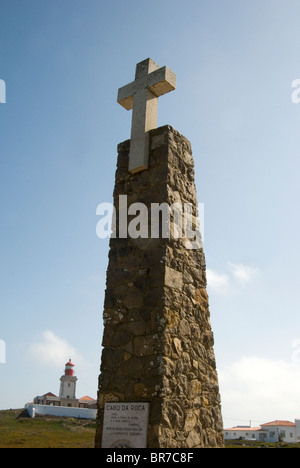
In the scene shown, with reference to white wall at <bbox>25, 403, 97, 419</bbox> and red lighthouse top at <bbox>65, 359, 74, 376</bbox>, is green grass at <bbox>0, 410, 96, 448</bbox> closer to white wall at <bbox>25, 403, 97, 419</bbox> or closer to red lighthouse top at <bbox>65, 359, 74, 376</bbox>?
white wall at <bbox>25, 403, 97, 419</bbox>

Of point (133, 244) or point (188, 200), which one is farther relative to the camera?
point (188, 200)

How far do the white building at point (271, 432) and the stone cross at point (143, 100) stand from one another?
6037cm

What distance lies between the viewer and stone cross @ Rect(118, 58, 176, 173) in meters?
4.79

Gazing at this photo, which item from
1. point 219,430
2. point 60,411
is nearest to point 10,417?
point 60,411

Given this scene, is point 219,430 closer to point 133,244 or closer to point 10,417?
point 133,244

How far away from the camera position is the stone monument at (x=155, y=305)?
12.2 ft

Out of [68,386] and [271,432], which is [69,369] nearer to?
[68,386]

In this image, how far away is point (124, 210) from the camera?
186 inches

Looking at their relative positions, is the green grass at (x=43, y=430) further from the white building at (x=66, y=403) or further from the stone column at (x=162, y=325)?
the stone column at (x=162, y=325)

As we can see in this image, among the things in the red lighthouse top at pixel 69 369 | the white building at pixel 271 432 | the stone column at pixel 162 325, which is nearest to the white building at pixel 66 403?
the red lighthouse top at pixel 69 369

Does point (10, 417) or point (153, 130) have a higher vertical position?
point (153, 130)

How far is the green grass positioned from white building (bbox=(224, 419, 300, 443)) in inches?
1216
